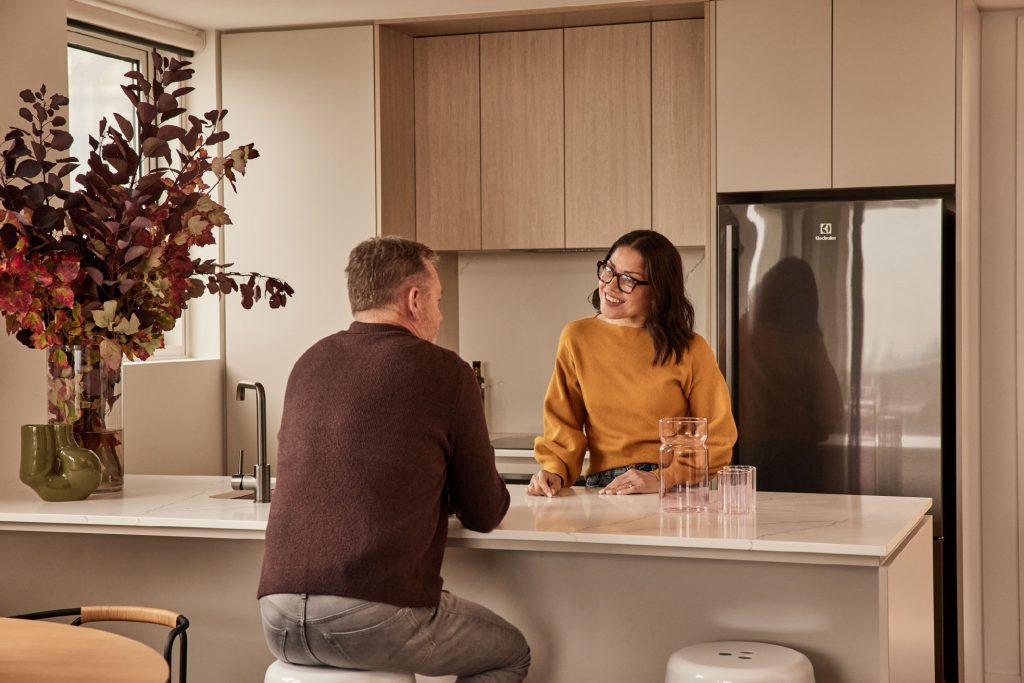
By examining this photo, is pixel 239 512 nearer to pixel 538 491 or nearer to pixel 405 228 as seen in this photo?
pixel 538 491

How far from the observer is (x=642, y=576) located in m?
2.36

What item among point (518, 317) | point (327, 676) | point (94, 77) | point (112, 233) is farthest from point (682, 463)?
point (94, 77)

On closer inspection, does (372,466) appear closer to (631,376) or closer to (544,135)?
(631,376)

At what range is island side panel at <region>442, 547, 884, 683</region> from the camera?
2.22 m

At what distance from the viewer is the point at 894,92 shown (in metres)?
3.86

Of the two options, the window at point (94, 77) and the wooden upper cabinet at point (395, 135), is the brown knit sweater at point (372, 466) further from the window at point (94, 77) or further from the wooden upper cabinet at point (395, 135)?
the wooden upper cabinet at point (395, 135)

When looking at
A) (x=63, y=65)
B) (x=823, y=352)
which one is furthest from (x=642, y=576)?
(x=63, y=65)

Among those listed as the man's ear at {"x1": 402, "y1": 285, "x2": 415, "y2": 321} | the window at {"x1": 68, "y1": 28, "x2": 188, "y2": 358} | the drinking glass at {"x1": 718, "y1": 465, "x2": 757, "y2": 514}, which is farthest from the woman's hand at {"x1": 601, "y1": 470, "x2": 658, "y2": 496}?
the window at {"x1": 68, "y1": 28, "x2": 188, "y2": 358}

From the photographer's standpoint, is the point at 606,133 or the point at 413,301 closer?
the point at 413,301

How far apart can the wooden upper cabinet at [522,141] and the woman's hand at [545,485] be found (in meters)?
2.06

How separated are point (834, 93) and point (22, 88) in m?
2.48

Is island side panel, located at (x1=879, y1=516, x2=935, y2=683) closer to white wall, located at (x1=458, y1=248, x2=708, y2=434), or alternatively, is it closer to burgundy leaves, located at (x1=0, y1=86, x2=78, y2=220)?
burgundy leaves, located at (x1=0, y1=86, x2=78, y2=220)

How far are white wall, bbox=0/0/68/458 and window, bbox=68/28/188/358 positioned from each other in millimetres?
1069

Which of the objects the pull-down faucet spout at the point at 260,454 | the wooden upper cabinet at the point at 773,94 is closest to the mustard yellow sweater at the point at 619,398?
the pull-down faucet spout at the point at 260,454
